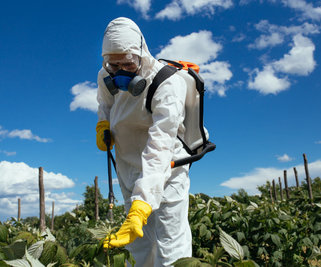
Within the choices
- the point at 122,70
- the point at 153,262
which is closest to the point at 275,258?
the point at 153,262

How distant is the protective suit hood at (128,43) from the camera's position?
196 cm

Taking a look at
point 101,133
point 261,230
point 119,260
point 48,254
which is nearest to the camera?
point 119,260

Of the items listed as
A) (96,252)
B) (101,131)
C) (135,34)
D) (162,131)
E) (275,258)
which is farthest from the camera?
(275,258)

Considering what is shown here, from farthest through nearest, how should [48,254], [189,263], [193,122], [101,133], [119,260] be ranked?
[101,133], [193,122], [48,254], [119,260], [189,263]

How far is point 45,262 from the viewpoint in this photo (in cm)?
129

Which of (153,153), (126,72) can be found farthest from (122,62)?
(153,153)

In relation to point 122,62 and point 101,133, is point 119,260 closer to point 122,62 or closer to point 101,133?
point 122,62

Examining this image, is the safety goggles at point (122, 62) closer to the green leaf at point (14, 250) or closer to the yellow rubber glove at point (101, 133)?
the yellow rubber glove at point (101, 133)

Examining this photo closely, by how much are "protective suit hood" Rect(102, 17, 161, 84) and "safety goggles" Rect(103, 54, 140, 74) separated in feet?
0.12

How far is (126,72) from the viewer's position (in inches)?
81.0

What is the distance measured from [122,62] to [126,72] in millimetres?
63

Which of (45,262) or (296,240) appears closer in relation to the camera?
(45,262)

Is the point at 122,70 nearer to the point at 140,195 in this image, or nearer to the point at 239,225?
the point at 140,195

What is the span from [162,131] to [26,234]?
0.86 meters
